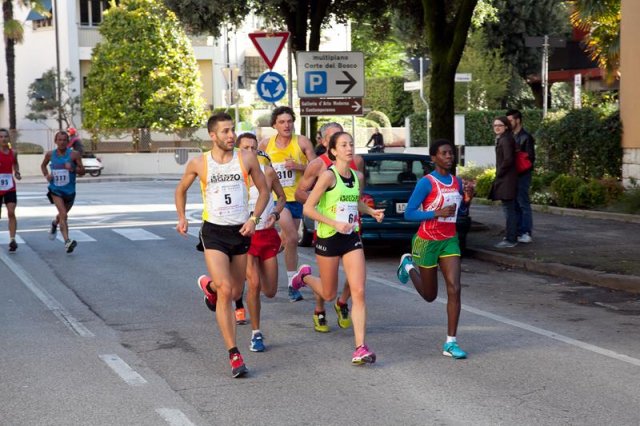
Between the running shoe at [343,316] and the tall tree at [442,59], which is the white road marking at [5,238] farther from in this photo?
the running shoe at [343,316]

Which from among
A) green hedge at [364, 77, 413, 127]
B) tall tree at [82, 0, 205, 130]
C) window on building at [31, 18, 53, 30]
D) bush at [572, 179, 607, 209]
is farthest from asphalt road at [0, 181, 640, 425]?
green hedge at [364, 77, 413, 127]

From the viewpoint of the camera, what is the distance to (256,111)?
57.5 meters

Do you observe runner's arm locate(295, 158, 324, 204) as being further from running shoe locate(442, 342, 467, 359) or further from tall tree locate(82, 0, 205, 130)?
tall tree locate(82, 0, 205, 130)

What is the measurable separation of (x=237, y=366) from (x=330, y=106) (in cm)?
1327

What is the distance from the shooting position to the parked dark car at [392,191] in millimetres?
14953

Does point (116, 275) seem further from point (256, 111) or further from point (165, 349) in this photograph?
point (256, 111)

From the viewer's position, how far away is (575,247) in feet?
51.1

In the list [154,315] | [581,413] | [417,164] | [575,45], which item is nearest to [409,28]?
[417,164]

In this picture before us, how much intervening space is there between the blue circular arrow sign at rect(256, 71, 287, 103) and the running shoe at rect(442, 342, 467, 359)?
43.4 feet

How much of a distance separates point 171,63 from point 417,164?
1372 inches

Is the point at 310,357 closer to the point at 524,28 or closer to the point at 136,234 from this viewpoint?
the point at 136,234

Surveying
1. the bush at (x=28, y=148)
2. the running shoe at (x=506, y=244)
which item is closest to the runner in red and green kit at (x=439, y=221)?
the running shoe at (x=506, y=244)

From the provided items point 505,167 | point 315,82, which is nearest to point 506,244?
point 505,167

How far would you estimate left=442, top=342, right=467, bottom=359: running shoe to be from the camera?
857 cm
